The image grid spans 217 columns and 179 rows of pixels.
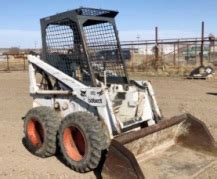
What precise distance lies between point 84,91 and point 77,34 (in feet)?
3.08

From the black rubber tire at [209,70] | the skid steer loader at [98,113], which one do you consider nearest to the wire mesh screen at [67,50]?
the skid steer loader at [98,113]

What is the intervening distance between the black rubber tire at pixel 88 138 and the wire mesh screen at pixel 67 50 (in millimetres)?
840

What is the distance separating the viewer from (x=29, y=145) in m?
6.39

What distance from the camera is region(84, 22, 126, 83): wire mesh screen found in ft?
20.9

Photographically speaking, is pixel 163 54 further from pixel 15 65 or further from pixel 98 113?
pixel 98 113

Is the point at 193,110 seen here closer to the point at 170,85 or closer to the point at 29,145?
the point at 29,145

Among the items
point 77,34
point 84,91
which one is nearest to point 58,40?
point 77,34

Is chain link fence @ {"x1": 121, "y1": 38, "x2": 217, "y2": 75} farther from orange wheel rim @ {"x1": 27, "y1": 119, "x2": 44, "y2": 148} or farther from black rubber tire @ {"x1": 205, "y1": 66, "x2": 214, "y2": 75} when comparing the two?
orange wheel rim @ {"x1": 27, "y1": 119, "x2": 44, "y2": 148}

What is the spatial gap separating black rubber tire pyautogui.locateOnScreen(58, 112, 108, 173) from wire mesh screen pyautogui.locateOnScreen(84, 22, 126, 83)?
3.78 feet

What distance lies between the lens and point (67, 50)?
6203mm

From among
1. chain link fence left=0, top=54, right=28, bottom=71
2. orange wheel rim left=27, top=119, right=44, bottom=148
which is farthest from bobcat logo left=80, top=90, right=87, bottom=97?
chain link fence left=0, top=54, right=28, bottom=71

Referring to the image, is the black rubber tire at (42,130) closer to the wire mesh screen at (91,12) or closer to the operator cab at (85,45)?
the operator cab at (85,45)

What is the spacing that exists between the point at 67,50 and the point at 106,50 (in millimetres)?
708

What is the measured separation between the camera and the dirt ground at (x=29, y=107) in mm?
5652
